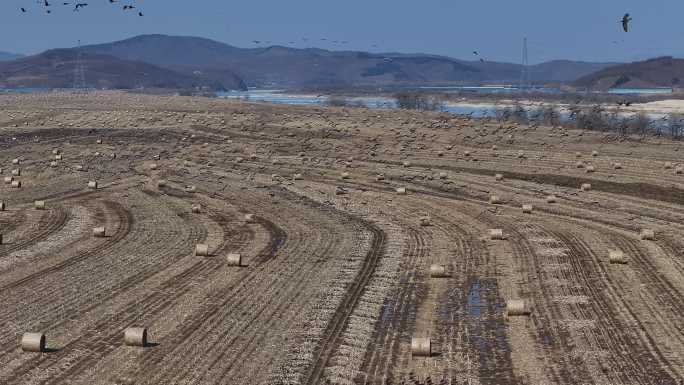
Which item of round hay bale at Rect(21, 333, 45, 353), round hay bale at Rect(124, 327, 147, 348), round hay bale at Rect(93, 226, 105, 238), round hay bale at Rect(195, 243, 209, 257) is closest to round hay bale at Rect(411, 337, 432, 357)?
round hay bale at Rect(124, 327, 147, 348)

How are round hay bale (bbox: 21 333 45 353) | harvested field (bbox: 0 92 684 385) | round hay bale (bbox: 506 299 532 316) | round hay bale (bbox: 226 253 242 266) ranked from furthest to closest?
round hay bale (bbox: 226 253 242 266), round hay bale (bbox: 506 299 532 316), round hay bale (bbox: 21 333 45 353), harvested field (bbox: 0 92 684 385)

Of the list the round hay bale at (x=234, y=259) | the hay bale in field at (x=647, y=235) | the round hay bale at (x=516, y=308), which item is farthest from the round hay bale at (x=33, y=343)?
the hay bale in field at (x=647, y=235)

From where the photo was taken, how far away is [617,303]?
2806 centimetres

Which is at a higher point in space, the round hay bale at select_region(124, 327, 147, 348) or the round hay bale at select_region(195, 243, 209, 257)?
the round hay bale at select_region(124, 327, 147, 348)

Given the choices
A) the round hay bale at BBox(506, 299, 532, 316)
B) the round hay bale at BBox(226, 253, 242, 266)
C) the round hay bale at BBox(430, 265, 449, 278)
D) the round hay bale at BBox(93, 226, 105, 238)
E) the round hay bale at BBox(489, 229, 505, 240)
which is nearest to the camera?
the round hay bale at BBox(506, 299, 532, 316)

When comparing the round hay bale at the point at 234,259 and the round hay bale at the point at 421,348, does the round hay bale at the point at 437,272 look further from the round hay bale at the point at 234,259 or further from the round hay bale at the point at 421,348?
the round hay bale at the point at 421,348

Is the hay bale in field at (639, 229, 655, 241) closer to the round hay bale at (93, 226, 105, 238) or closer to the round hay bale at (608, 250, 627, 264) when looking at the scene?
the round hay bale at (608, 250, 627, 264)

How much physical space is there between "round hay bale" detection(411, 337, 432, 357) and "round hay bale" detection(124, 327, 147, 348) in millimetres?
6632

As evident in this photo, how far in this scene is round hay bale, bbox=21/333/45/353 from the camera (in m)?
22.8

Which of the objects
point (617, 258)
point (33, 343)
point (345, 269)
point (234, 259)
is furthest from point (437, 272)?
point (33, 343)

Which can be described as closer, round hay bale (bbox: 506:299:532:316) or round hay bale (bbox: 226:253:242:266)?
round hay bale (bbox: 506:299:532:316)

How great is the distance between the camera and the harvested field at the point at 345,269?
22438 mm

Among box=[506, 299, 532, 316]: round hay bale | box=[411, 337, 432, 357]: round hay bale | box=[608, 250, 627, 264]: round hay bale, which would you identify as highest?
box=[411, 337, 432, 357]: round hay bale

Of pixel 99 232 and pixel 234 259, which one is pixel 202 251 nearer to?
pixel 234 259
